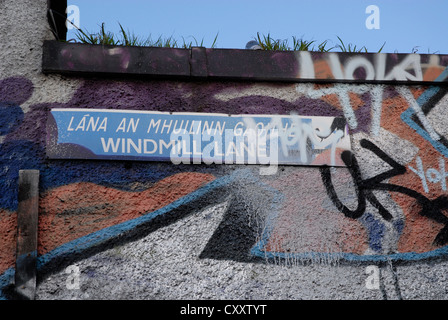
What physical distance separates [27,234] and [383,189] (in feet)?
7.37

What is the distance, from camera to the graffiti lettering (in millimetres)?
2797

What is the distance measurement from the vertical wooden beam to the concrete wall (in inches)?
1.9

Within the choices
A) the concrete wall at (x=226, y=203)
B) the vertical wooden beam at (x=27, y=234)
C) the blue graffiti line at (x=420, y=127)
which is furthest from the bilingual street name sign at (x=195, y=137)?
the blue graffiti line at (x=420, y=127)

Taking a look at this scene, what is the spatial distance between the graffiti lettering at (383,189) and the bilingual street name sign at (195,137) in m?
0.12

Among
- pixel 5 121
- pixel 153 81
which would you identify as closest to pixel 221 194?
pixel 153 81

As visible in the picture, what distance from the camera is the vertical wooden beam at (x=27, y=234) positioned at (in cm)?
254

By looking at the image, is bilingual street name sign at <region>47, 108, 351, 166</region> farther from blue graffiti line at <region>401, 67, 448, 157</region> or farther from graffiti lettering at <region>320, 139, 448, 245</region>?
blue graffiti line at <region>401, 67, 448, 157</region>

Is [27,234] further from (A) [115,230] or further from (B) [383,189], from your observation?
(B) [383,189]

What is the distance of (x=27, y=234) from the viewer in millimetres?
2590

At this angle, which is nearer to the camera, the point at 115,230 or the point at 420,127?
the point at 115,230

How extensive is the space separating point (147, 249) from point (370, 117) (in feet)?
5.61

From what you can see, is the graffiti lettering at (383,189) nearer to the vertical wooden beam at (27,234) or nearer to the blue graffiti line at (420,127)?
the blue graffiti line at (420,127)

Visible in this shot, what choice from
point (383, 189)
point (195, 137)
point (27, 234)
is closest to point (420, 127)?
point (383, 189)

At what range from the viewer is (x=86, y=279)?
2600 millimetres
